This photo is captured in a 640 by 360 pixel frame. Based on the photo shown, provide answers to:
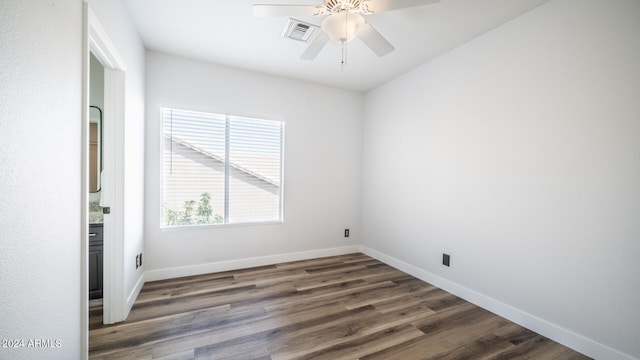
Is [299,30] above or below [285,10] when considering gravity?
above

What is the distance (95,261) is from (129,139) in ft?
4.01

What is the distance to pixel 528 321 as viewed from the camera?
2.10 m

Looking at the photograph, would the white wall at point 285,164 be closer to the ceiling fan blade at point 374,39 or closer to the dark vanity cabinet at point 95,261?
the dark vanity cabinet at point 95,261

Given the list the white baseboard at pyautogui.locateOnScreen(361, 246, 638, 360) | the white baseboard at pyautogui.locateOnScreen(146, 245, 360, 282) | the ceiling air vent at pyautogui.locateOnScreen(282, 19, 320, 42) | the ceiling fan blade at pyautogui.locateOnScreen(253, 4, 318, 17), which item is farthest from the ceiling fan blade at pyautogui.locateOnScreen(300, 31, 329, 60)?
the white baseboard at pyautogui.locateOnScreen(361, 246, 638, 360)

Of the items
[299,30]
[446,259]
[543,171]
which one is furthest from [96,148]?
[543,171]

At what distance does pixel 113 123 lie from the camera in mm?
2014

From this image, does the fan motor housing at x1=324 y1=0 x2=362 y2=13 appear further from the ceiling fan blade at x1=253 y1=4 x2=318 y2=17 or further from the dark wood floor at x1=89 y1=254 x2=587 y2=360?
the dark wood floor at x1=89 y1=254 x2=587 y2=360

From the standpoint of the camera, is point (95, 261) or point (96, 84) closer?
point (95, 261)

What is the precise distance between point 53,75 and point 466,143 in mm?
3112

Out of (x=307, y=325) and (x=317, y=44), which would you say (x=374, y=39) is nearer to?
(x=317, y=44)

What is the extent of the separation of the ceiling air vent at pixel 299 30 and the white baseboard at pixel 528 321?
2.97 meters

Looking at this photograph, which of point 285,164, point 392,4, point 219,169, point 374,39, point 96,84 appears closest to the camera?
point 392,4

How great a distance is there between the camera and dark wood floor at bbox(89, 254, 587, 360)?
178 centimetres

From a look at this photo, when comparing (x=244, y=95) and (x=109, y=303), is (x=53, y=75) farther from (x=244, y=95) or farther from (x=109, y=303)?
(x=244, y=95)
